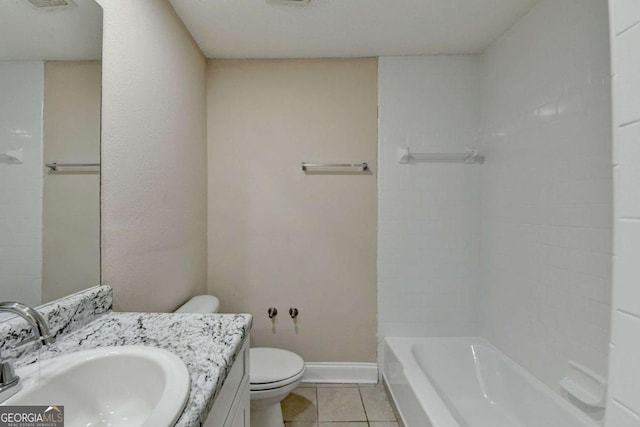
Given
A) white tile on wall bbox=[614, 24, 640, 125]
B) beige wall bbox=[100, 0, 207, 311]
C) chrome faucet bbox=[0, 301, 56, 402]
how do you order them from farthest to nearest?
beige wall bbox=[100, 0, 207, 311]
chrome faucet bbox=[0, 301, 56, 402]
white tile on wall bbox=[614, 24, 640, 125]

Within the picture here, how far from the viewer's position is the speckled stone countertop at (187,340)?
2.27 feet

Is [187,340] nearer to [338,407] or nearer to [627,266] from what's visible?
[627,266]

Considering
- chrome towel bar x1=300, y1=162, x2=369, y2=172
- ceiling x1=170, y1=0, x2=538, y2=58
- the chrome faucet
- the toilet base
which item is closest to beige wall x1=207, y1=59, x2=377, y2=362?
chrome towel bar x1=300, y1=162, x2=369, y2=172

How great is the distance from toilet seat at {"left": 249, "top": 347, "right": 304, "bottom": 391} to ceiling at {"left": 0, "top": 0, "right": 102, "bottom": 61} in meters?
1.58

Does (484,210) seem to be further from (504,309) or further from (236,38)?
(236,38)

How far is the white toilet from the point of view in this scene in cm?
154

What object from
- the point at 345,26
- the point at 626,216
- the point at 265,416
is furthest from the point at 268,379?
the point at 345,26

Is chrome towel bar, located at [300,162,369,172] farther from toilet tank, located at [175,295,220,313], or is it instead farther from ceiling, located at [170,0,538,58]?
toilet tank, located at [175,295,220,313]

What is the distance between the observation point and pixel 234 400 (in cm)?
97

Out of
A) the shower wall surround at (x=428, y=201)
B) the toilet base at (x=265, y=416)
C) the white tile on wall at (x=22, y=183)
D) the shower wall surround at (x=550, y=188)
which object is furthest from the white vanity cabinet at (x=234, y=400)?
the shower wall surround at (x=550, y=188)

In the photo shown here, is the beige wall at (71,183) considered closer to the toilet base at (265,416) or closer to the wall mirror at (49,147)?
the wall mirror at (49,147)

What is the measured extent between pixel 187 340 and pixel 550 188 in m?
1.78

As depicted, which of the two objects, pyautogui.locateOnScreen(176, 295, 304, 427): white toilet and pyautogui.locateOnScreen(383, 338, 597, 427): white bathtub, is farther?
pyautogui.locateOnScreen(176, 295, 304, 427): white toilet

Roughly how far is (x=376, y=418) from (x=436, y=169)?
1681 millimetres
